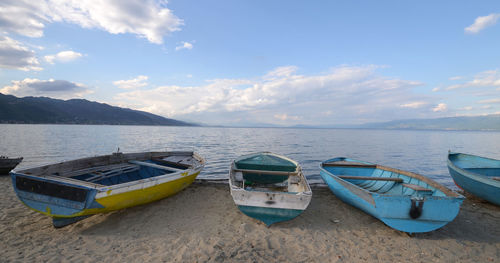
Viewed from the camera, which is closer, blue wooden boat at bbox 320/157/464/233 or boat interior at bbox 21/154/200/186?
blue wooden boat at bbox 320/157/464/233

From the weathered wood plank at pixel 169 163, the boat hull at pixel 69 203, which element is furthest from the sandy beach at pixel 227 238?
the weathered wood plank at pixel 169 163

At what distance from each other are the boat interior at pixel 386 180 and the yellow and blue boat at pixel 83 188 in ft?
24.5

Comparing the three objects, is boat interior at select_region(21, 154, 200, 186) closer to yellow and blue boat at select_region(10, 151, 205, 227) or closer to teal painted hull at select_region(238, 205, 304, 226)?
yellow and blue boat at select_region(10, 151, 205, 227)

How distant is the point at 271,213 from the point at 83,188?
529 cm

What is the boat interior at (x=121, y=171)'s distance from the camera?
7.54 metres

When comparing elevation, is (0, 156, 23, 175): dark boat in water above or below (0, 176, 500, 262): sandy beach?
above

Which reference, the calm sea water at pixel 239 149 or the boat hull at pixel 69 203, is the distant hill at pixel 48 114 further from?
the boat hull at pixel 69 203

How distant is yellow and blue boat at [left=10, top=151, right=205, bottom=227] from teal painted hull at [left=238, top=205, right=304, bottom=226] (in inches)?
126

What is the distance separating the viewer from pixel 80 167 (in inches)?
318

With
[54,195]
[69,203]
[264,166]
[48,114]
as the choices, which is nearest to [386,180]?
[264,166]

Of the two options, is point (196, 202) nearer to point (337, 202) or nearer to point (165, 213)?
point (165, 213)

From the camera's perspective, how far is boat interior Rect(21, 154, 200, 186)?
7.54 meters

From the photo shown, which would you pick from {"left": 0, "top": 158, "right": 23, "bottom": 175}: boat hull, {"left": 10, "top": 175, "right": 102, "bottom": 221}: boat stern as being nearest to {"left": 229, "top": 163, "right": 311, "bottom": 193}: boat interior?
{"left": 10, "top": 175, "right": 102, "bottom": 221}: boat stern

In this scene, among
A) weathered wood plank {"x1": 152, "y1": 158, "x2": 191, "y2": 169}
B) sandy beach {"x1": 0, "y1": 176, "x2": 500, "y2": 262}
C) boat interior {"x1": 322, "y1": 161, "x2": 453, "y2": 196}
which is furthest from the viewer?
weathered wood plank {"x1": 152, "y1": 158, "x2": 191, "y2": 169}
